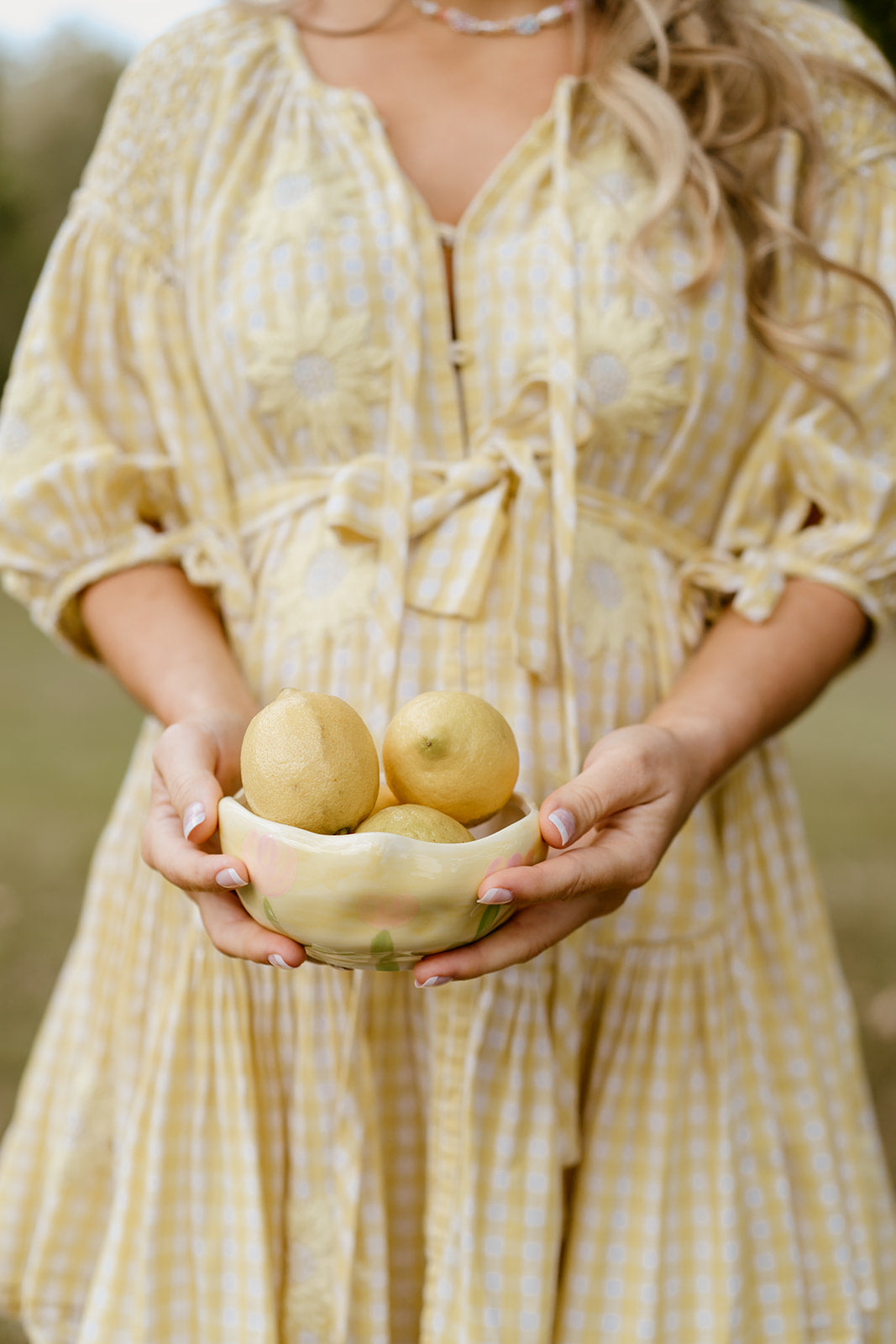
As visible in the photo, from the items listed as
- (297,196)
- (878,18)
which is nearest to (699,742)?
(297,196)

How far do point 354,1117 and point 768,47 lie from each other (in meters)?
1.24

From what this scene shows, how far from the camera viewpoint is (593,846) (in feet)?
3.54

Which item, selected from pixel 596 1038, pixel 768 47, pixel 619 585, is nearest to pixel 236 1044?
pixel 596 1038

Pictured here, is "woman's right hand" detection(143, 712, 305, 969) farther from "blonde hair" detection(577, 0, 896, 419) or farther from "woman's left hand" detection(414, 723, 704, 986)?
"blonde hair" detection(577, 0, 896, 419)

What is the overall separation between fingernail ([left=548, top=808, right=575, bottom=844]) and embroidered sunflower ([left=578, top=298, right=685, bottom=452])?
1.64 feet

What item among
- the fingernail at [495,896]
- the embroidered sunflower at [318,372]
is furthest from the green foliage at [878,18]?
the fingernail at [495,896]

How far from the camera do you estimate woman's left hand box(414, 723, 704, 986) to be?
1.00 meters

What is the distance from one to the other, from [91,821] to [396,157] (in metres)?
4.36

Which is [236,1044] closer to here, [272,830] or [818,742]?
[272,830]

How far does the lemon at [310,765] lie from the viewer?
98 centimetres

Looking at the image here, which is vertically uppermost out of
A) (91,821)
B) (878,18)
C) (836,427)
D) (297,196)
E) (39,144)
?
(878,18)

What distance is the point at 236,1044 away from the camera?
1277 mm

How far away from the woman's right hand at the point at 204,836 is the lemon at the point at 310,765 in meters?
0.05

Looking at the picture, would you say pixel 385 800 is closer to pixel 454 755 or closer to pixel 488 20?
pixel 454 755
